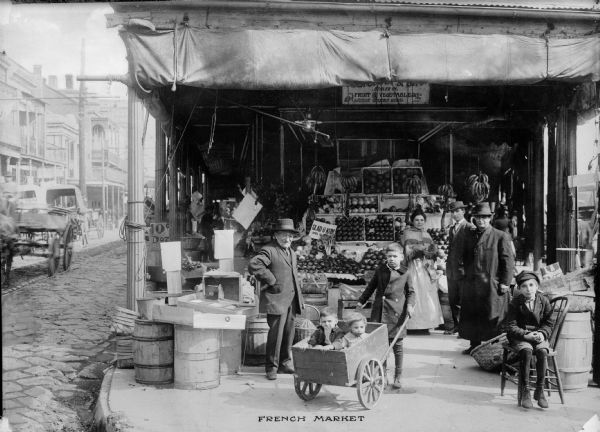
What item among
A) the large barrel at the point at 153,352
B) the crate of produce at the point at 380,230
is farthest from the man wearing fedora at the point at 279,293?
the crate of produce at the point at 380,230

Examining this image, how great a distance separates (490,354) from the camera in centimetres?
663

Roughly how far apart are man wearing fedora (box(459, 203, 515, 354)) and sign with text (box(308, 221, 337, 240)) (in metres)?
3.54

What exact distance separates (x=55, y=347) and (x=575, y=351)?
7029 mm

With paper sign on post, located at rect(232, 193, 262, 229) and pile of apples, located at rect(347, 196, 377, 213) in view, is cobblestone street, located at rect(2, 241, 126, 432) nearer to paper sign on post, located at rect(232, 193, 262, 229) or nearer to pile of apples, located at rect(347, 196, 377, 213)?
paper sign on post, located at rect(232, 193, 262, 229)

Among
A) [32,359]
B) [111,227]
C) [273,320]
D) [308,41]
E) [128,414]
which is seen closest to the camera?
[128,414]

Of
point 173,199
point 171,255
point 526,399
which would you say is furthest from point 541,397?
point 173,199

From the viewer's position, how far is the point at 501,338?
21.6 ft

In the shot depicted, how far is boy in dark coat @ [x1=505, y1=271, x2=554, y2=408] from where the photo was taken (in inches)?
211

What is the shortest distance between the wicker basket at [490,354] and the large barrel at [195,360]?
3.16 metres

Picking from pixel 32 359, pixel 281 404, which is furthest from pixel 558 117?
pixel 32 359

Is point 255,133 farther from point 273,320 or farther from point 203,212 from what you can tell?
point 273,320

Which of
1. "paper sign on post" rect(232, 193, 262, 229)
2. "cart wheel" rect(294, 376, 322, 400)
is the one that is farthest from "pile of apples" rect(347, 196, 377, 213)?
"cart wheel" rect(294, 376, 322, 400)

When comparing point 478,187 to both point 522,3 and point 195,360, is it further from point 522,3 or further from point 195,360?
point 195,360

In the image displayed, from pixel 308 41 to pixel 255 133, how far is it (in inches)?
228
